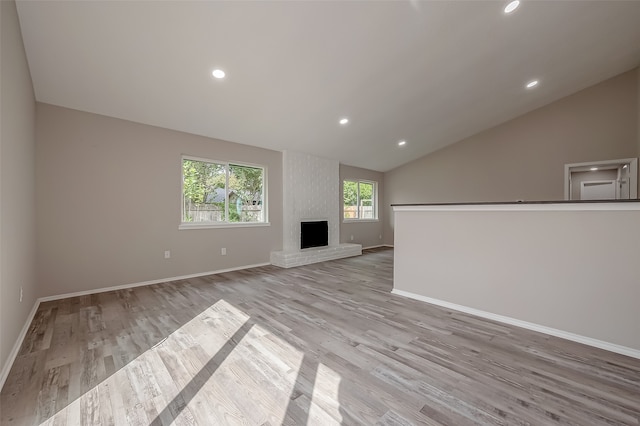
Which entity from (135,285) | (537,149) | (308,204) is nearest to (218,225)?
(135,285)

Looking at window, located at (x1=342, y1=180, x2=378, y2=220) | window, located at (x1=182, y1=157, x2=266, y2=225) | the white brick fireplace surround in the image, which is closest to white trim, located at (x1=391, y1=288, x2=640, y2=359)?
the white brick fireplace surround

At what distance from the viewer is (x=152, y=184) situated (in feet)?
13.0

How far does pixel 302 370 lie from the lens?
177 cm

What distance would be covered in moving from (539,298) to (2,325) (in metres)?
4.23

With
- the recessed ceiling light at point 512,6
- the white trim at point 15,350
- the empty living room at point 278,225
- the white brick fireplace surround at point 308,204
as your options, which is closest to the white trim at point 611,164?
the empty living room at point 278,225

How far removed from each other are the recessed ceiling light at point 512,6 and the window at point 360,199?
4.76 m

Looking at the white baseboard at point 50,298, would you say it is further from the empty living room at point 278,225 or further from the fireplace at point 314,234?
the fireplace at point 314,234

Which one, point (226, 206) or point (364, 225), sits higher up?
point (226, 206)

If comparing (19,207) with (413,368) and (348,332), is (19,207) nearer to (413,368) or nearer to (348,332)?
(348,332)

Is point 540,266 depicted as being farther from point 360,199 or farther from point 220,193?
point 360,199

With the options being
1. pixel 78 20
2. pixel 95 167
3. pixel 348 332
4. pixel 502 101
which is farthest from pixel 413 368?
pixel 502 101

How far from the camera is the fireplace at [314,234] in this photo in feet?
19.3

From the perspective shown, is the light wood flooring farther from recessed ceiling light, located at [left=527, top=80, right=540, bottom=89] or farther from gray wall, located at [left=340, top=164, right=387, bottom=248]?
gray wall, located at [left=340, top=164, right=387, bottom=248]

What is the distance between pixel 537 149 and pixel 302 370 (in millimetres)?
6455
